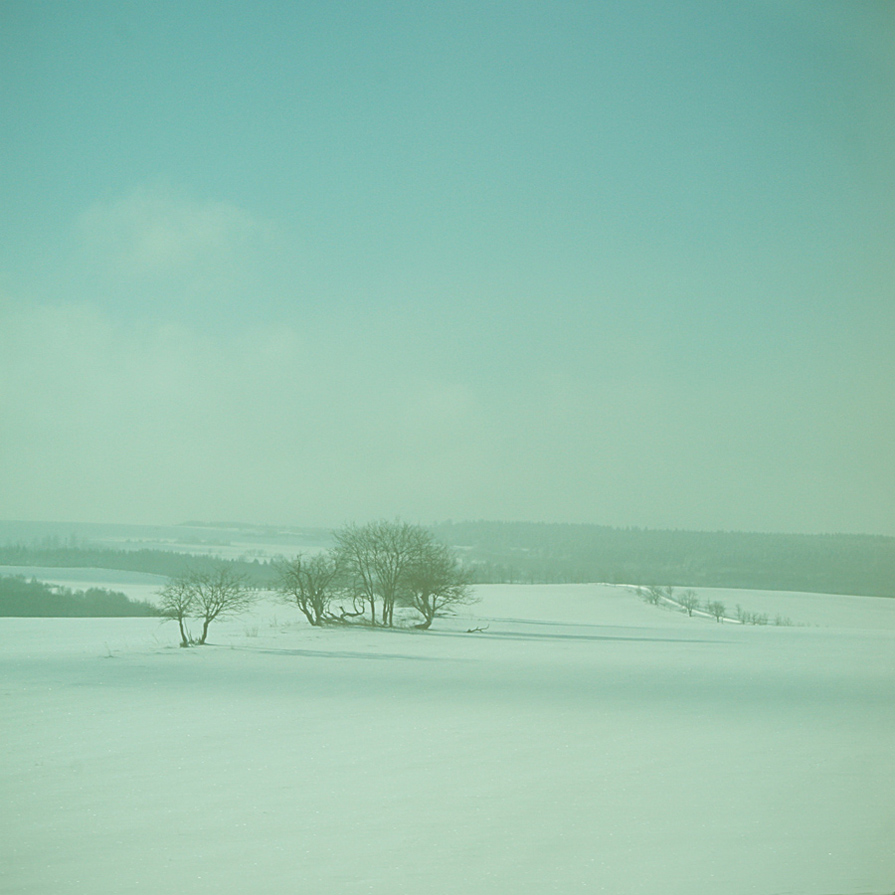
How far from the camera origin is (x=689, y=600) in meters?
57.9

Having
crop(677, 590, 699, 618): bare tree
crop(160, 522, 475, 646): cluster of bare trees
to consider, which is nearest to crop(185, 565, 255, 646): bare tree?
crop(160, 522, 475, 646): cluster of bare trees

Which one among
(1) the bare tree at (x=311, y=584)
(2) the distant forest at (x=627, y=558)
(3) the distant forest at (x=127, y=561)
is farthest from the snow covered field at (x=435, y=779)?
(1) the bare tree at (x=311, y=584)

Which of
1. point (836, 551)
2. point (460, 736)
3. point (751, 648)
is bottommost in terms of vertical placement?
point (751, 648)

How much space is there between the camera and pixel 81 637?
23281 millimetres

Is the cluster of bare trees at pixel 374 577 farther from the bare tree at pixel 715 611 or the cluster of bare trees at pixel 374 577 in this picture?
the bare tree at pixel 715 611

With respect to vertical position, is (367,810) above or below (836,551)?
below

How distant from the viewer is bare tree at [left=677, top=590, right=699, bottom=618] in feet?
177

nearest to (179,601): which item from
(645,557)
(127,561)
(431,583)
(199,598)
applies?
(199,598)

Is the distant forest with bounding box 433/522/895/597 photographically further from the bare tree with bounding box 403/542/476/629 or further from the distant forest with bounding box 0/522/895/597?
Result: the bare tree with bounding box 403/542/476/629

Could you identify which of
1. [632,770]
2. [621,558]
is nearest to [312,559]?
[632,770]

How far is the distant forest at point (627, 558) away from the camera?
20.6m

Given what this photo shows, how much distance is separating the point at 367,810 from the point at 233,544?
33.1 m

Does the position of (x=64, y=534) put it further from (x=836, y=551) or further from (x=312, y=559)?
(x=836, y=551)

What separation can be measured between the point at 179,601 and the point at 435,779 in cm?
1451
